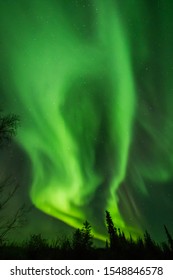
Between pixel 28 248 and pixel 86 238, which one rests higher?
pixel 86 238

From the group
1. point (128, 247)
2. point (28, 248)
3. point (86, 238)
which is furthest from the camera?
point (86, 238)

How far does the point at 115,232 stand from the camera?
200 feet

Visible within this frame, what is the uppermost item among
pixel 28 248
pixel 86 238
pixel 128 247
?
pixel 86 238
